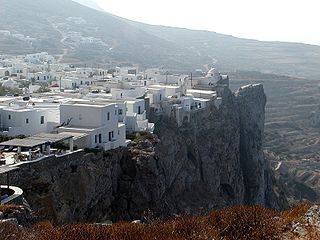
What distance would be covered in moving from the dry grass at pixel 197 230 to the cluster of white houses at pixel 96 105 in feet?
50.3

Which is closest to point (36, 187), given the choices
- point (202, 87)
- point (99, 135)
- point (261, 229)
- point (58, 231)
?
point (99, 135)

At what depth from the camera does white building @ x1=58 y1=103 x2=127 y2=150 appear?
34.2m

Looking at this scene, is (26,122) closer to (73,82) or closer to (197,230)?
(197,230)

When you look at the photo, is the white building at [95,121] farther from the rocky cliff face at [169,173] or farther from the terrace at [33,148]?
the terrace at [33,148]

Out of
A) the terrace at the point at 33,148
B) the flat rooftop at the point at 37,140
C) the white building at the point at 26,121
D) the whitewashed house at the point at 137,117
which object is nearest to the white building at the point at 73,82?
the whitewashed house at the point at 137,117

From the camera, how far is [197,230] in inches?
637

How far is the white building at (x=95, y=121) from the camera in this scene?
34.2m

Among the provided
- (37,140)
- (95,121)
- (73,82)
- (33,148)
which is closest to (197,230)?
(33,148)

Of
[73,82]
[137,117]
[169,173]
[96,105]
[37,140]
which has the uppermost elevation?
[96,105]

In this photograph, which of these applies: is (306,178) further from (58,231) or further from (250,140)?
(58,231)

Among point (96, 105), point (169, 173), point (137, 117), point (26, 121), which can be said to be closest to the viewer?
point (26, 121)

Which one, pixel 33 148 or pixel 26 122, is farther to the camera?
pixel 26 122

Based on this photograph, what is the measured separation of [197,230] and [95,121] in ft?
64.6

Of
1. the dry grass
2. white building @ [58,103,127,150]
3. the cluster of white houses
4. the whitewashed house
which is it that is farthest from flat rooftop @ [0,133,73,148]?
the dry grass
